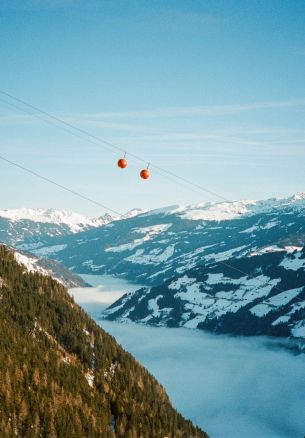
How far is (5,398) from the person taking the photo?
117 m

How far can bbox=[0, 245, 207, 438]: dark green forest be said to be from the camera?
11988 centimetres

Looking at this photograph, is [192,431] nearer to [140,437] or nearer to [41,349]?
[140,437]

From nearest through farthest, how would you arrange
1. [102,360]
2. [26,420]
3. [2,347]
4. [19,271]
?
[26,420], [2,347], [102,360], [19,271]

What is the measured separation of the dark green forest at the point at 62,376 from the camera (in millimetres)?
119875

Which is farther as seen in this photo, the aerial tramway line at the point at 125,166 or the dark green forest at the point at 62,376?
the dark green forest at the point at 62,376

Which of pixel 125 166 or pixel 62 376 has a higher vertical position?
pixel 125 166

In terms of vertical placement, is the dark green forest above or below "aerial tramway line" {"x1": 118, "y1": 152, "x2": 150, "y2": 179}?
below

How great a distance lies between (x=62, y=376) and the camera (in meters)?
137

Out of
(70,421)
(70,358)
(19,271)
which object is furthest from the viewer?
(19,271)

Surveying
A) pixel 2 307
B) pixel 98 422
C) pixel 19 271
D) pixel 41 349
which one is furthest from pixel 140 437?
pixel 19 271

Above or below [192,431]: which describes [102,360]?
above

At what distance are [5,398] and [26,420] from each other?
26.7ft

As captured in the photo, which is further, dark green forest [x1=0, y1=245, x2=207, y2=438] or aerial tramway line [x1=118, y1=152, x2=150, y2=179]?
dark green forest [x1=0, y1=245, x2=207, y2=438]

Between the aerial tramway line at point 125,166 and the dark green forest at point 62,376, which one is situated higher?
the aerial tramway line at point 125,166
